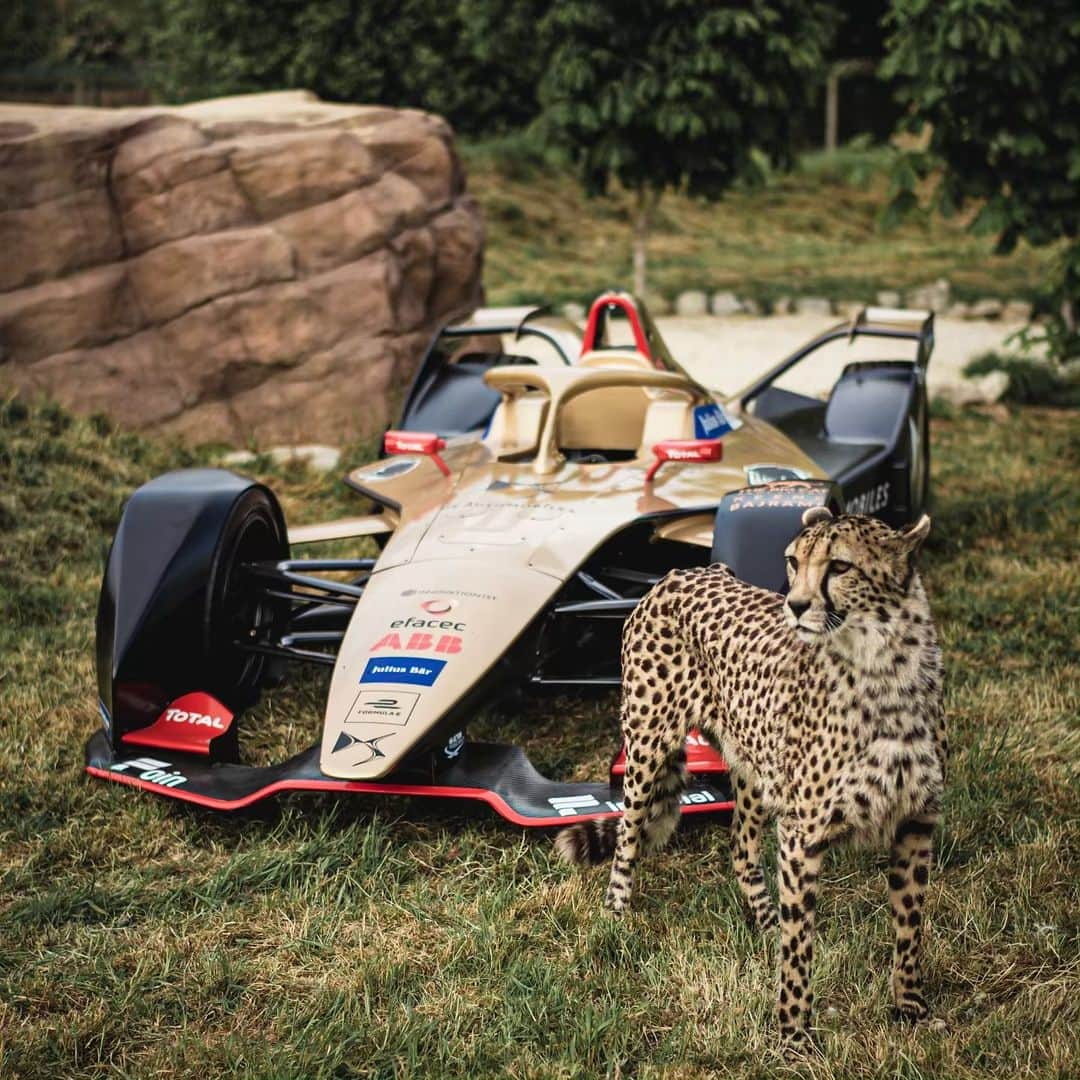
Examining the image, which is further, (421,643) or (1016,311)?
(1016,311)

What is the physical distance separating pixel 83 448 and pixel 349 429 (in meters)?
1.93

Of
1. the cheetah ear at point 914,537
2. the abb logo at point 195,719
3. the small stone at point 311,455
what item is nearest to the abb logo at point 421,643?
the abb logo at point 195,719

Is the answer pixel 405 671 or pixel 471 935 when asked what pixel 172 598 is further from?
pixel 471 935

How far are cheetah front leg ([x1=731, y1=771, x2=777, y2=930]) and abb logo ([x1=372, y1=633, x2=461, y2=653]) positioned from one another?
106 cm

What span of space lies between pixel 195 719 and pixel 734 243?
20276 mm

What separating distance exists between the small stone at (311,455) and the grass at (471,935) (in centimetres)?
387

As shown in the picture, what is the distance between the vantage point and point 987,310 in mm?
18656

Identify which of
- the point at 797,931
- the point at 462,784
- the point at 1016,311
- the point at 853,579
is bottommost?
the point at 1016,311

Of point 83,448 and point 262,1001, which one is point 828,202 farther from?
point 262,1001

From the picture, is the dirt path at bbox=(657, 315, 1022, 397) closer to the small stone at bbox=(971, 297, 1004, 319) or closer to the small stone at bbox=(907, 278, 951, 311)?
the small stone at bbox=(971, 297, 1004, 319)

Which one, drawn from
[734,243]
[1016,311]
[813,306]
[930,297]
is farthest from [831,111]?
[813,306]

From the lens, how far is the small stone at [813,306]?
1864 centimetres

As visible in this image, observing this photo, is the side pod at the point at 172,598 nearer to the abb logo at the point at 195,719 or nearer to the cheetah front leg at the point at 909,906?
the abb logo at the point at 195,719

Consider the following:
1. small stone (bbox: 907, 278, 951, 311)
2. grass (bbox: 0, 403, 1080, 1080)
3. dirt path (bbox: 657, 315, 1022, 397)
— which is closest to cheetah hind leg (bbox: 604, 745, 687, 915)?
grass (bbox: 0, 403, 1080, 1080)
